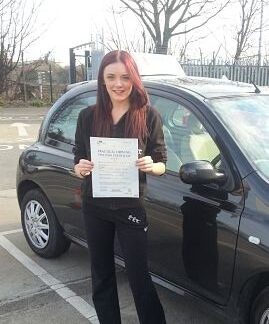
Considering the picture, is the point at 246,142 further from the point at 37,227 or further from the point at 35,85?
the point at 35,85

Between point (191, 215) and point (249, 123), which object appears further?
point (249, 123)

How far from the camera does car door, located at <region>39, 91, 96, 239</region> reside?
3.82 metres

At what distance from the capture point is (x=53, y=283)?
3.98 metres

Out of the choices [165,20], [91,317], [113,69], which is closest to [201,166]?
[113,69]

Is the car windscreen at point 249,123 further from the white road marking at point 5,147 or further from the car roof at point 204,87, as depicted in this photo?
the white road marking at point 5,147

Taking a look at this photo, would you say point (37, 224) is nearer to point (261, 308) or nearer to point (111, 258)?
point (111, 258)

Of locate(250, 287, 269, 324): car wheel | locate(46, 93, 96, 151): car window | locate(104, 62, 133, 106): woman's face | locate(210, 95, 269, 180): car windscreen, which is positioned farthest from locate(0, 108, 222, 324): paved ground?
locate(104, 62, 133, 106): woman's face

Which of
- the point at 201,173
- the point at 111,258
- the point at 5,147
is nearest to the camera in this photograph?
the point at 201,173

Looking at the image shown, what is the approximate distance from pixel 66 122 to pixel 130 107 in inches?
66.2

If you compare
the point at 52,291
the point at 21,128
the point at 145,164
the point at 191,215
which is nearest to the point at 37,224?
the point at 52,291

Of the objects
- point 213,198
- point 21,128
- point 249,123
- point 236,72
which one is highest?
point 236,72

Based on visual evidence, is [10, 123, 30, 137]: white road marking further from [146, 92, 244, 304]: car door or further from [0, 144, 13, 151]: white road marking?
[146, 92, 244, 304]: car door

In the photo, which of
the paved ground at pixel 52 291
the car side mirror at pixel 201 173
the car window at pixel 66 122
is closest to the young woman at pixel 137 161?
the car side mirror at pixel 201 173

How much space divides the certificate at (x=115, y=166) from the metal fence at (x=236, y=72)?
16.0m
